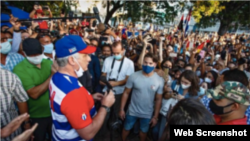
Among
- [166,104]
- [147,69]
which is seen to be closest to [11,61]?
[147,69]

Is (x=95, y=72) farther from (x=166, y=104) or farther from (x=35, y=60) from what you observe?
(x=166, y=104)

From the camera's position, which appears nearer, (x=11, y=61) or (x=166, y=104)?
(x=11, y=61)

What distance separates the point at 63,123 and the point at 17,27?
10.6 ft

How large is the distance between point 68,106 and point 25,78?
44.4 inches

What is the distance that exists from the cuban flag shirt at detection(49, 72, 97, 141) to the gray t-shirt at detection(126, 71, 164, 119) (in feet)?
4.44

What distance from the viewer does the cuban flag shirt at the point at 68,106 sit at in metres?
1.44

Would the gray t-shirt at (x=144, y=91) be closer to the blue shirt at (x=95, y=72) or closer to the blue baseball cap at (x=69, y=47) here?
the blue shirt at (x=95, y=72)

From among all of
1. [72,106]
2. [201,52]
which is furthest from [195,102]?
[201,52]

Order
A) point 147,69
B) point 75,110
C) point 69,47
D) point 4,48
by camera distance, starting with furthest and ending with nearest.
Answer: point 147,69, point 4,48, point 69,47, point 75,110

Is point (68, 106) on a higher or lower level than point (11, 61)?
lower

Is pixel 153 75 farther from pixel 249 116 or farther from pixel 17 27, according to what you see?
pixel 17 27

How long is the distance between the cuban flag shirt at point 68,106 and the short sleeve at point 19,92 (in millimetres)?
606

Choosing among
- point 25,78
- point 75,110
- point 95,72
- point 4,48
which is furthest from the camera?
point 95,72

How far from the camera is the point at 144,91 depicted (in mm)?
2867
